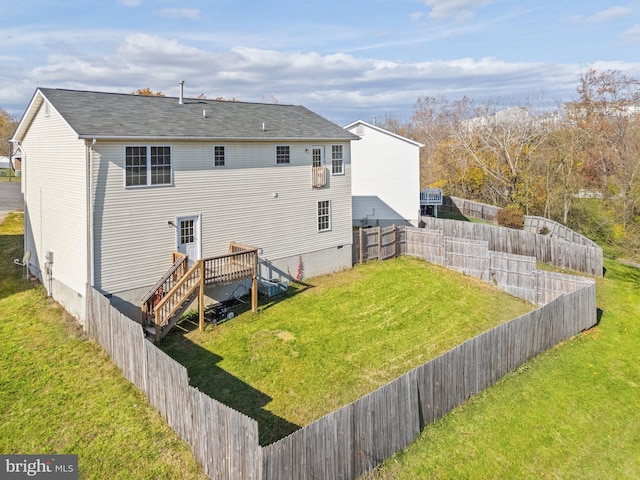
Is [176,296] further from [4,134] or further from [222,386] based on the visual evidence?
[4,134]

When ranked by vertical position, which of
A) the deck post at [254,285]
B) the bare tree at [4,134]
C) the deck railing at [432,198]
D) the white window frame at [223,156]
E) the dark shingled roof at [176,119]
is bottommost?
the deck post at [254,285]

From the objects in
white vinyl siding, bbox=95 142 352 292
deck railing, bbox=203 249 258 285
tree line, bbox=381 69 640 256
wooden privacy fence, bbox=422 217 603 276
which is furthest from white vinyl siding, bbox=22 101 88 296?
tree line, bbox=381 69 640 256

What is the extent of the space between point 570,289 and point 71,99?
769 inches

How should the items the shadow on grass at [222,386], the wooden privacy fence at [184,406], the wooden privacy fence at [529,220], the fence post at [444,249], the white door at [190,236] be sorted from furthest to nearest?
the wooden privacy fence at [529,220] → the fence post at [444,249] → the white door at [190,236] → the shadow on grass at [222,386] → the wooden privacy fence at [184,406]

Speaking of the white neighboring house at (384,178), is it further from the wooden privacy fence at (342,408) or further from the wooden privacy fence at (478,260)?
the wooden privacy fence at (342,408)

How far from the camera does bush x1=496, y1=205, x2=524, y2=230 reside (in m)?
34.1

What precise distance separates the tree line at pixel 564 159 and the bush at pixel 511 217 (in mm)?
2495

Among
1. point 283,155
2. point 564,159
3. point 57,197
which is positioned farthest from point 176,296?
point 564,159

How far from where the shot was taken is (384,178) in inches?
1225

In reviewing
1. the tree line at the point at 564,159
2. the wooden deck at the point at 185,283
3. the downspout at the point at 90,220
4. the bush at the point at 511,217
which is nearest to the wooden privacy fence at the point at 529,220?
the bush at the point at 511,217

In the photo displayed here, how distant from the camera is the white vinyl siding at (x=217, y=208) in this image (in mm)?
14648

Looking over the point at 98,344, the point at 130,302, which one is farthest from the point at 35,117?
the point at 98,344

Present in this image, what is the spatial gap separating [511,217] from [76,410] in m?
31.2

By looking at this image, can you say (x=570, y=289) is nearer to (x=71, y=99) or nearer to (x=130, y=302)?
(x=130, y=302)
